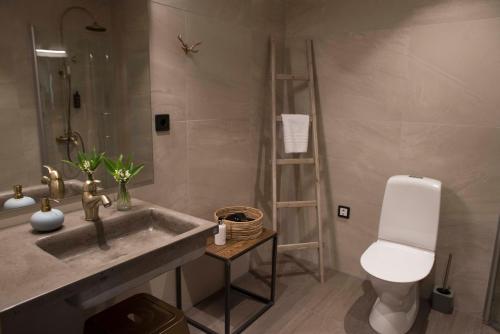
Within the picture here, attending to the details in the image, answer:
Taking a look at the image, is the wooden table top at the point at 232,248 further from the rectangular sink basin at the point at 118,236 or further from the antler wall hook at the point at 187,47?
the antler wall hook at the point at 187,47

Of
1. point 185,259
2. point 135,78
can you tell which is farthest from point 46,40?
point 185,259

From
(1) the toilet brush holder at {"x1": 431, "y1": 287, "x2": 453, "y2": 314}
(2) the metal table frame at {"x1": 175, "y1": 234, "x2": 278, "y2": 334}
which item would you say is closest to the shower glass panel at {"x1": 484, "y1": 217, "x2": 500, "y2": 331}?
(1) the toilet brush holder at {"x1": 431, "y1": 287, "x2": 453, "y2": 314}

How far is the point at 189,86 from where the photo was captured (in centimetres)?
206

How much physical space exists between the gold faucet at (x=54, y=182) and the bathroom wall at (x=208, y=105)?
41cm

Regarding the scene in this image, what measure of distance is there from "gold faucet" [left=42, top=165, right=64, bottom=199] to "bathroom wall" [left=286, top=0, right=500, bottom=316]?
6.01 feet

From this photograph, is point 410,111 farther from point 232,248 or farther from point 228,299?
point 228,299

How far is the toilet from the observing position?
195 cm

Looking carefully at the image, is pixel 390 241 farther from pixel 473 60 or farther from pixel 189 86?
pixel 189 86

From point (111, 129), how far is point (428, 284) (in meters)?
2.25

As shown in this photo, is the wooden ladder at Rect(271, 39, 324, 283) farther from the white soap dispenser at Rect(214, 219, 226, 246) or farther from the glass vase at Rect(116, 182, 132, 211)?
the glass vase at Rect(116, 182, 132, 211)

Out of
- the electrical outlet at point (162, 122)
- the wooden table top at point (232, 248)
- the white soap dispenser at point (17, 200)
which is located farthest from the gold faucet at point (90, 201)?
the wooden table top at point (232, 248)

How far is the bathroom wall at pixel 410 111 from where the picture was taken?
6.84 feet

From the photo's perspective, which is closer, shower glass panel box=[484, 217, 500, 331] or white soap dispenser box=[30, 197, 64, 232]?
white soap dispenser box=[30, 197, 64, 232]

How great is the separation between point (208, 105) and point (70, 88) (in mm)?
822
